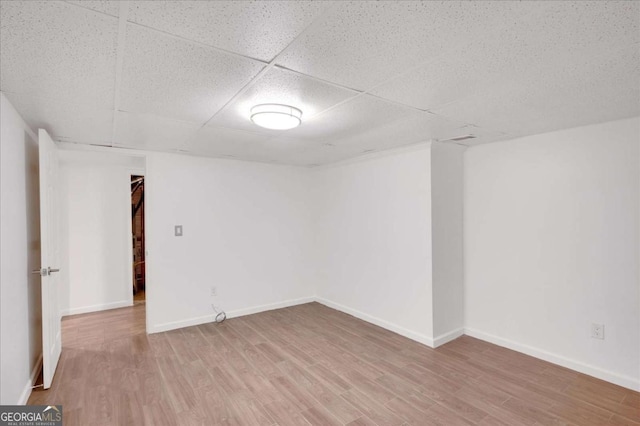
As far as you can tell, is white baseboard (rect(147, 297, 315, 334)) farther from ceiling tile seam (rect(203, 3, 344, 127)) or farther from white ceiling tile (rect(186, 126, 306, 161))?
ceiling tile seam (rect(203, 3, 344, 127))

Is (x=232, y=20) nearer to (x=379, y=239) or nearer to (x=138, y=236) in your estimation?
(x=379, y=239)

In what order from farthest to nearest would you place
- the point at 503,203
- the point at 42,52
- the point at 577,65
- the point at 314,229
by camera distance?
the point at 314,229 < the point at 503,203 < the point at 577,65 < the point at 42,52

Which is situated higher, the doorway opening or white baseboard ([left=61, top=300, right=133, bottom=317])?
the doorway opening

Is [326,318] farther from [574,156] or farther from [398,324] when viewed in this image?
[574,156]

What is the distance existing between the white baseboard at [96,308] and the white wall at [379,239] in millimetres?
2984

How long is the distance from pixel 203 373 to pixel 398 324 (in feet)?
7.05

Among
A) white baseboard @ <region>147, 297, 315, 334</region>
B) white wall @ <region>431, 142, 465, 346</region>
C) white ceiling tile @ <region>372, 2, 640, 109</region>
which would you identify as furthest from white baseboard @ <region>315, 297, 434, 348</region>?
white ceiling tile @ <region>372, 2, 640, 109</region>

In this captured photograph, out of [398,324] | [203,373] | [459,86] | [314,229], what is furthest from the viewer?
[314,229]

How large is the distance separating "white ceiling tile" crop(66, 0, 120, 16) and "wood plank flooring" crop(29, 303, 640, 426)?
7.71ft

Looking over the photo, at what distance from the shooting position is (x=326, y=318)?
422cm

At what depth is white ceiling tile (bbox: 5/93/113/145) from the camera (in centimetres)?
208

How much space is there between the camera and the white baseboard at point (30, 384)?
87.4 inches

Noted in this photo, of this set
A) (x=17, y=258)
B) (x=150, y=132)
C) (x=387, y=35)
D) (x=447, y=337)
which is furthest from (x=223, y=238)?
(x=387, y=35)

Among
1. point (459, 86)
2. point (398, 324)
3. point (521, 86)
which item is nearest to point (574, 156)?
point (521, 86)
